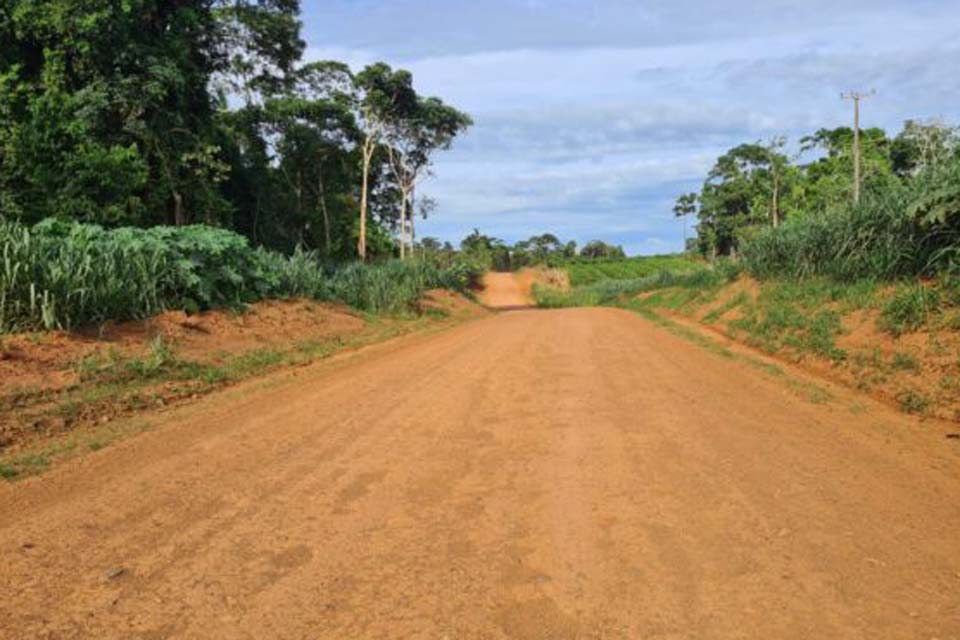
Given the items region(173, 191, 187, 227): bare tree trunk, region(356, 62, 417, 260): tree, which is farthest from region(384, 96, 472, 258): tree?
region(173, 191, 187, 227): bare tree trunk

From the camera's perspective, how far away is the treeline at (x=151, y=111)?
15477 mm

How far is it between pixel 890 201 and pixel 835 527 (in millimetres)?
10043

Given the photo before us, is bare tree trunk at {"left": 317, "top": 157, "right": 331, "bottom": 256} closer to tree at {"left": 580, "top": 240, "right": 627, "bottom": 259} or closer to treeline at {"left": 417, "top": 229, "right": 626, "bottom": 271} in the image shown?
treeline at {"left": 417, "top": 229, "right": 626, "bottom": 271}

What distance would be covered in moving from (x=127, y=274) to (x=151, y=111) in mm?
9585

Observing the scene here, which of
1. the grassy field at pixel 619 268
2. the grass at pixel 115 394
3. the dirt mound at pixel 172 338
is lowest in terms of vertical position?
the grass at pixel 115 394

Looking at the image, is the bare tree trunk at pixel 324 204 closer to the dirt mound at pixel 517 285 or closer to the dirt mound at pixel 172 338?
the dirt mound at pixel 517 285

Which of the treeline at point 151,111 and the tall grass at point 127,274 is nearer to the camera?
the tall grass at point 127,274

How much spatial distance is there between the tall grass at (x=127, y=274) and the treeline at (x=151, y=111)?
360 centimetres

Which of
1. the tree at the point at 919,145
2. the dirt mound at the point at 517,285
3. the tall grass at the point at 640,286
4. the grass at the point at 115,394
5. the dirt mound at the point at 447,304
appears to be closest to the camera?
the grass at the point at 115,394

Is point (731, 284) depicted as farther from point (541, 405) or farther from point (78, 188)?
point (78, 188)

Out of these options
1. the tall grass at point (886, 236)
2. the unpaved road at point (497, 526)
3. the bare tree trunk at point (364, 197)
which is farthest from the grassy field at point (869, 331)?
the bare tree trunk at point (364, 197)

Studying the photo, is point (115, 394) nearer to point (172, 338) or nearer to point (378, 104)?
point (172, 338)

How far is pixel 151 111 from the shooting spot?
18844 millimetres

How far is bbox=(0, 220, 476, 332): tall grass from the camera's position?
30.2ft
